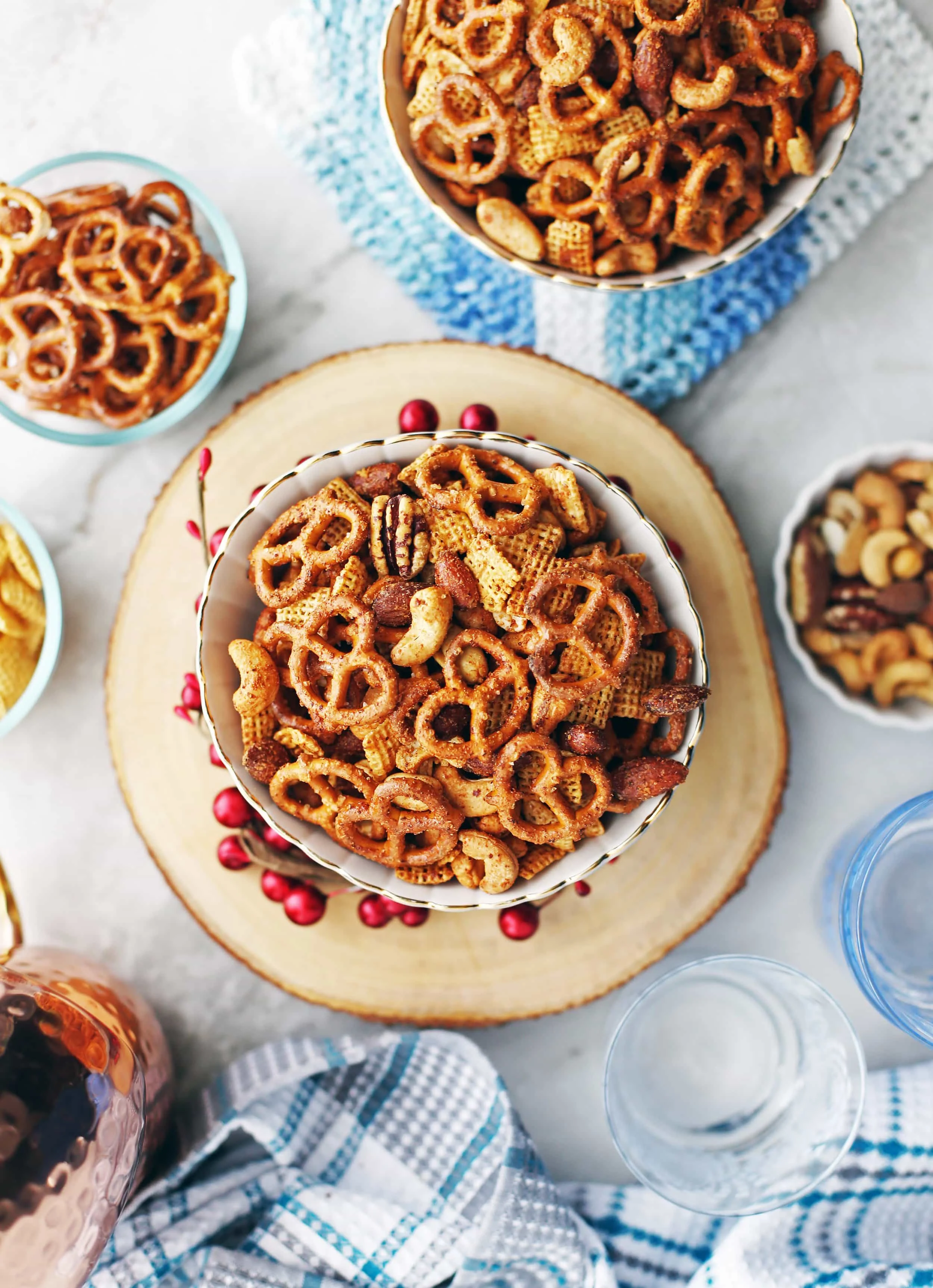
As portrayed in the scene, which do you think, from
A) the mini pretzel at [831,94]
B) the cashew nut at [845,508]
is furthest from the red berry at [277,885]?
the mini pretzel at [831,94]

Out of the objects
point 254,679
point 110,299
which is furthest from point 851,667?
point 110,299

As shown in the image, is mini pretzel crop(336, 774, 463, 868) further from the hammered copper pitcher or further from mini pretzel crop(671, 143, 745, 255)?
mini pretzel crop(671, 143, 745, 255)

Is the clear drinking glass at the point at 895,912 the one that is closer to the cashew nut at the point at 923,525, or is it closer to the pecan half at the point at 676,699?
the cashew nut at the point at 923,525

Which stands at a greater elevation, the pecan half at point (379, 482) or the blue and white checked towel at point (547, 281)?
the blue and white checked towel at point (547, 281)

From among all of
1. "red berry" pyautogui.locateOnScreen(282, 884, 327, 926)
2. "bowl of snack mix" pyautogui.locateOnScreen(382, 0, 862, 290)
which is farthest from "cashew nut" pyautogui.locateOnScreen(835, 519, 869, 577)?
"red berry" pyautogui.locateOnScreen(282, 884, 327, 926)

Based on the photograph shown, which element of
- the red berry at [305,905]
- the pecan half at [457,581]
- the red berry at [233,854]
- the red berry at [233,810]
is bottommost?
the red berry at [305,905]

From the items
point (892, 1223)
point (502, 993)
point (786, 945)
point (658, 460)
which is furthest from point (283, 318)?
point (892, 1223)
